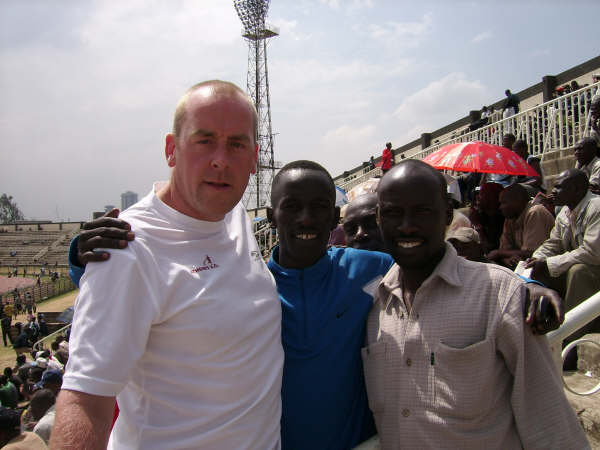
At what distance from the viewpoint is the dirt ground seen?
811 inches

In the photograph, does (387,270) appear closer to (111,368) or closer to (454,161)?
(111,368)

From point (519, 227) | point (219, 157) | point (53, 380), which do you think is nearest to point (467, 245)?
point (519, 227)

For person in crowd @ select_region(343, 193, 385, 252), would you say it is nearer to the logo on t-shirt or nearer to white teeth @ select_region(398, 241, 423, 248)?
white teeth @ select_region(398, 241, 423, 248)

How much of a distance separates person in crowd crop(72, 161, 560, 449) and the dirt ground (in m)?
22.7

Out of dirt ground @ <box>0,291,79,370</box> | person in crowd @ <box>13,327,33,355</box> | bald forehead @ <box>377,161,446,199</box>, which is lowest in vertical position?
dirt ground @ <box>0,291,79,370</box>

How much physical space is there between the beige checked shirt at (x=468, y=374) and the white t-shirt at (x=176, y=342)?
0.50m

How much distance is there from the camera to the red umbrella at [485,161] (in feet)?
22.8

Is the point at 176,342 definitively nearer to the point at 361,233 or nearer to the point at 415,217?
the point at 415,217

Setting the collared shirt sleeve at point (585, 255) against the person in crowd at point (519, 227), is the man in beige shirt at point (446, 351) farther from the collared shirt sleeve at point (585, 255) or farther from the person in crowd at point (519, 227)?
the person in crowd at point (519, 227)

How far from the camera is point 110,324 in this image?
1.25 metres

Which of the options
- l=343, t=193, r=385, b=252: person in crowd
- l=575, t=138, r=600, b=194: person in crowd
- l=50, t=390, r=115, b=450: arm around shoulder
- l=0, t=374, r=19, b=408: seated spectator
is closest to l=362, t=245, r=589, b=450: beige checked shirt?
l=50, t=390, r=115, b=450: arm around shoulder

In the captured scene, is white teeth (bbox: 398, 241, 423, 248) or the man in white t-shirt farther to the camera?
white teeth (bbox: 398, 241, 423, 248)

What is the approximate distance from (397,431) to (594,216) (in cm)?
368

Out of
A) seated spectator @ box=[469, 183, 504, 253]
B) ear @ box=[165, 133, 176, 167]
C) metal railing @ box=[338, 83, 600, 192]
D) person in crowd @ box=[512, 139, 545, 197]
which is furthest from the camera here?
metal railing @ box=[338, 83, 600, 192]
